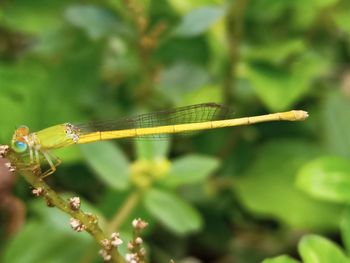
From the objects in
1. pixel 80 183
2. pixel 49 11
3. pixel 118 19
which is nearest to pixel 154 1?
pixel 118 19

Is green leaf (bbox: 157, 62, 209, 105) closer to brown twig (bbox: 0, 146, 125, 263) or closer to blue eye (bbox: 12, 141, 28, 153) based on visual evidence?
blue eye (bbox: 12, 141, 28, 153)

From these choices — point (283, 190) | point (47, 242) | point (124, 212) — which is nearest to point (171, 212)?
point (124, 212)

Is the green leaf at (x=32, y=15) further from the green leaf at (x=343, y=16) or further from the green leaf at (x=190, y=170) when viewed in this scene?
the green leaf at (x=343, y=16)

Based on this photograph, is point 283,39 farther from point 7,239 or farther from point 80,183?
point 7,239

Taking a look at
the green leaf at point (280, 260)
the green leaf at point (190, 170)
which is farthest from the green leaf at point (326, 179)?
the green leaf at point (280, 260)

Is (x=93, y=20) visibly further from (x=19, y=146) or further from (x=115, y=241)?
(x=115, y=241)

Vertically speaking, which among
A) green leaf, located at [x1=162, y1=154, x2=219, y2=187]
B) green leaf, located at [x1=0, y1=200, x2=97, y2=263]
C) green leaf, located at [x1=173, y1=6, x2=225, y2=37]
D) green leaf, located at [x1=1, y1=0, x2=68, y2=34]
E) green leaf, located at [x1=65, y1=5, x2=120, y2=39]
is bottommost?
green leaf, located at [x1=0, y1=200, x2=97, y2=263]

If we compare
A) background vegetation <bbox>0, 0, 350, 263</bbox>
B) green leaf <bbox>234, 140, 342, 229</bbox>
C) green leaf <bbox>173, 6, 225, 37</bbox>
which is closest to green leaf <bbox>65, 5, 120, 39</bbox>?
background vegetation <bbox>0, 0, 350, 263</bbox>
